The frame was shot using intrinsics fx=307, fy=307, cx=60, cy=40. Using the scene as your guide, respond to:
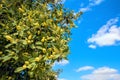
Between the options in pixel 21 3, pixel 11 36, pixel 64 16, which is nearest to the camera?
pixel 11 36

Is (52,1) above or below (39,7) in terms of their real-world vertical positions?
above

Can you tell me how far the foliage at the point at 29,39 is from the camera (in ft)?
31.7

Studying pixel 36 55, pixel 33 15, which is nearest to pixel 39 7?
pixel 33 15

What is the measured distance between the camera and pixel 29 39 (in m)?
9.94

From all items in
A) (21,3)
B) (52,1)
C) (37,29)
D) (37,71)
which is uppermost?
(52,1)

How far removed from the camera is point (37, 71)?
9.57m

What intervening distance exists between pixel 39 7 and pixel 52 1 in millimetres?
1648

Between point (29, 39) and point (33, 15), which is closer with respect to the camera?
point (29, 39)

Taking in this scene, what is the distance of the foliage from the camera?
9.67m

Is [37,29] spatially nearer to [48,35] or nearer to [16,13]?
[48,35]

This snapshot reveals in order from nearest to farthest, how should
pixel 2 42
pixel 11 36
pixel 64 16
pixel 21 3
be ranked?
pixel 11 36 < pixel 2 42 < pixel 21 3 < pixel 64 16

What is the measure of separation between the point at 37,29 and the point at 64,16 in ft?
10.7

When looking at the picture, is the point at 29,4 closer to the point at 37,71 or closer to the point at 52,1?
the point at 52,1

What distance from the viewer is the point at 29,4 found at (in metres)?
12.3
